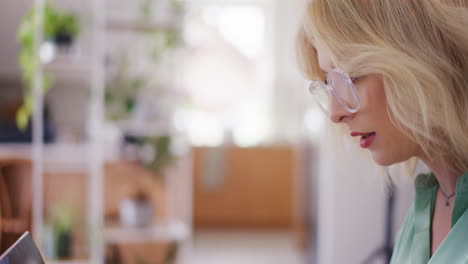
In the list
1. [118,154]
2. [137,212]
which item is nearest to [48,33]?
[118,154]

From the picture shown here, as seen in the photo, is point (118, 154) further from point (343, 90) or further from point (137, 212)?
point (343, 90)

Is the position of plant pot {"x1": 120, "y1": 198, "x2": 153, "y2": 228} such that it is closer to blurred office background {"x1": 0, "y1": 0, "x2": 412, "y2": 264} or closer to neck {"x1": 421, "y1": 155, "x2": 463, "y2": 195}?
blurred office background {"x1": 0, "y1": 0, "x2": 412, "y2": 264}

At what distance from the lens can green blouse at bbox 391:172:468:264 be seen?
2.66 ft

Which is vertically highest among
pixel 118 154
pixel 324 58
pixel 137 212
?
pixel 324 58

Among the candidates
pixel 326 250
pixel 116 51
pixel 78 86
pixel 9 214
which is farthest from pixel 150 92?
pixel 326 250

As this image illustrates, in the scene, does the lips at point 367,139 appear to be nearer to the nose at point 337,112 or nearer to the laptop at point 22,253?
the nose at point 337,112

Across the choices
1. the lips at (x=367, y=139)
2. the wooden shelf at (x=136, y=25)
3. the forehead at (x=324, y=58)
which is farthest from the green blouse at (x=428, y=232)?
the wooden shelf at (x=136, y=25)

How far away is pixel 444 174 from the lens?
36.9 inches

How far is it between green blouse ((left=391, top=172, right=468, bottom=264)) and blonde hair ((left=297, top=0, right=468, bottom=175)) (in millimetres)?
87

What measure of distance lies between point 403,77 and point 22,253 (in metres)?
0.58

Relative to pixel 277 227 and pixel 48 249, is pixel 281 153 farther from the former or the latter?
pixel 48 249

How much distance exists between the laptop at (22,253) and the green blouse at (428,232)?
57 centimetres

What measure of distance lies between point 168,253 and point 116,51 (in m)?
1.17

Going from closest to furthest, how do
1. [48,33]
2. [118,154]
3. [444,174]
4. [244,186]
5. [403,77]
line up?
[403,77] < [444,174] < [48,33] < [118,154] < [244,186]
